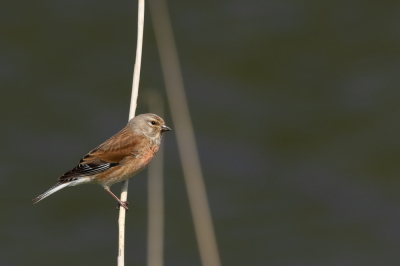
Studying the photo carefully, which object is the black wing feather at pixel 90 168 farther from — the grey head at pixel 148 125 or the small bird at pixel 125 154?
the grey head at pixel 148 125

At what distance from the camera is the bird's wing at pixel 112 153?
172 inches

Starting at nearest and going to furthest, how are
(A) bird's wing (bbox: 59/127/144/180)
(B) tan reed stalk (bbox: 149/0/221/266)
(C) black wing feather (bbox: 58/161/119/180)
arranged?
1. (B) tan reed stalk (bbox: 149/0/221/266)
2. (C) black wing feather (bbox: 58/161/119/180)
3. (A) bird's wing (bbox: 59/127/144/180)

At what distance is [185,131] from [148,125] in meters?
1.24

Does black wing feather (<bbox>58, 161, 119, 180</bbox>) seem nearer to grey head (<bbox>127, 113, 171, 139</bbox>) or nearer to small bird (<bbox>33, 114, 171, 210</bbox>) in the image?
small bird (<bbox>33, 114, 171, 210</bbox>)

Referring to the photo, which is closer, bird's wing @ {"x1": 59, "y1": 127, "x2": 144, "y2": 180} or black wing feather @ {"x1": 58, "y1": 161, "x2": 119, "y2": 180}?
black wing feather @ {"x1": 58, "y1": 161, "x2": 119, "y2": 180}

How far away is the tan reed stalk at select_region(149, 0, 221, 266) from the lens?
9.54ft

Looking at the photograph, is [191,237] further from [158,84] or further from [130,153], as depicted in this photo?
[130,153]

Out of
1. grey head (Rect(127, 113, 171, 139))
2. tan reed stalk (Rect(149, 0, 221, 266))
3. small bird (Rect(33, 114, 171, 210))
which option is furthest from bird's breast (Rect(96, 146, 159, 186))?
tan reed stalk (Rect(149, 0, 221, 266))

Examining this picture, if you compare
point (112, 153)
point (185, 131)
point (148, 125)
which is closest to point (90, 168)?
point (112, 153)

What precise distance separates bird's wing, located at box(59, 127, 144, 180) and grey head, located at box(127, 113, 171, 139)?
0.06m

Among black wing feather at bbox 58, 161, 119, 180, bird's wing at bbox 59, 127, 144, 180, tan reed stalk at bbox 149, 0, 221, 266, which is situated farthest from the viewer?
bird's wing at bbox 59, 127, 144, 180

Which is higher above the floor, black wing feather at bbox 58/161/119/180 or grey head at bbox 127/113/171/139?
grey head at bbox 127/113/171/139

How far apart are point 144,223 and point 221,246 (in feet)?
3.87

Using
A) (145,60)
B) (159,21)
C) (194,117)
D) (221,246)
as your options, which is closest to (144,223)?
(221,246)
